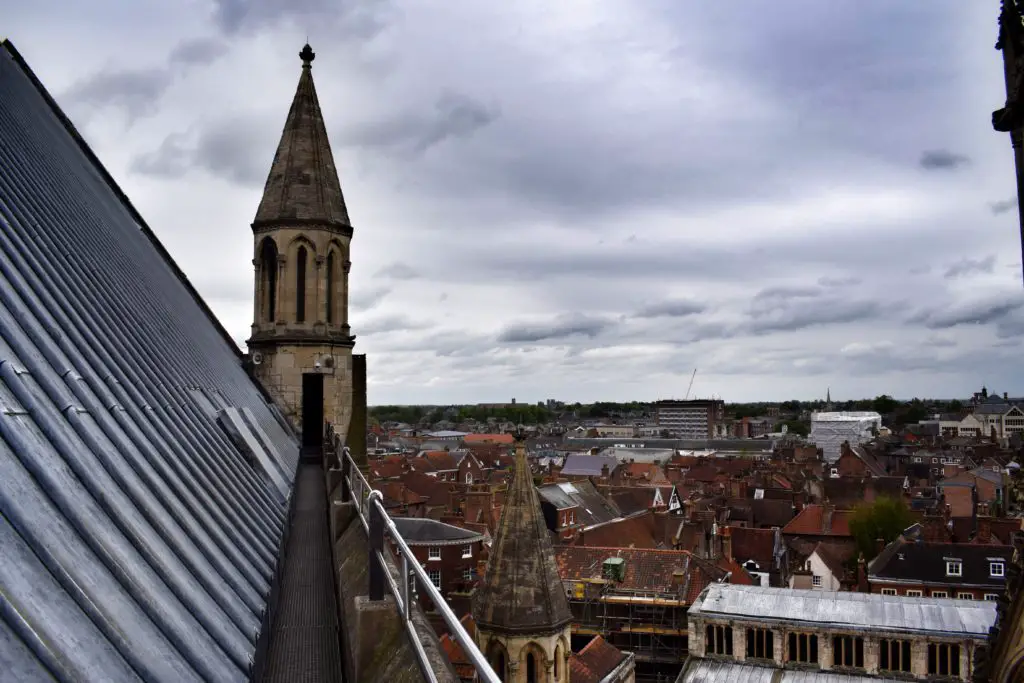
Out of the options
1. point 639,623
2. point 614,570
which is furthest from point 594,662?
point 614,570

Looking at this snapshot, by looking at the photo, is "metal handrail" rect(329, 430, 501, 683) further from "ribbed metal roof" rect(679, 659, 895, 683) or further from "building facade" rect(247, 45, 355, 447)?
"ribbed metal roof" rect(679, 659, 895, 683)

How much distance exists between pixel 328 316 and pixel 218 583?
14.6m

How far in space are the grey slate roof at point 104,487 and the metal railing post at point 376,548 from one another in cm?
59

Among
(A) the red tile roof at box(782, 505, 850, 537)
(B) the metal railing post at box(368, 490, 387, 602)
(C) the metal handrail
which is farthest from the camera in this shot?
(A) the red tile roof at box(782, 505, 850, 537)

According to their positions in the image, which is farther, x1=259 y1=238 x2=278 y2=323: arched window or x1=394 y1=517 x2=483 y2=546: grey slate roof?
x1=394 y1=517 x2=483 y2=546: grey slate roof

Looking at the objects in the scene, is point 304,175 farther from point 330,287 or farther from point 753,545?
point 753,545

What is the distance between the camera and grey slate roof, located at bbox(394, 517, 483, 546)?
39812 mm

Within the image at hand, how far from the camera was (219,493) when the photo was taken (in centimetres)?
502

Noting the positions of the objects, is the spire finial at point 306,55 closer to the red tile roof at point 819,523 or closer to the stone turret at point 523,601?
the stone turret at point 523,601

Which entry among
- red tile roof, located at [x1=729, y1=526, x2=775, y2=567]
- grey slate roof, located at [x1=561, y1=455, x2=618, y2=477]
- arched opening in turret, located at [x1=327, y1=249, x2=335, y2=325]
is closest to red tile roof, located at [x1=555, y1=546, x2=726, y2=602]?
red tile roof, located at [x1=729, y1=526, x2=775, y2=567]

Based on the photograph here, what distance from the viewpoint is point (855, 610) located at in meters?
26.1

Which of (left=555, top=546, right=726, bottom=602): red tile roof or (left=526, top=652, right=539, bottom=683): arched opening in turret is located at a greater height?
(left=526, top=652, right=539, bottom=683): arched opening in turret

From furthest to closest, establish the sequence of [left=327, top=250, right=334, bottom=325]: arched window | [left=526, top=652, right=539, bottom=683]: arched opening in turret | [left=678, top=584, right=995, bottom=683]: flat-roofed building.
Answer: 1. [left=678, top=584, right=995, bottom=683]: flat-roofed building
2. [left=327, top=250, right=334, bottom=325]: arched window
3. [left=526, top=652, right=539, bottom=683]: arched opening in turret

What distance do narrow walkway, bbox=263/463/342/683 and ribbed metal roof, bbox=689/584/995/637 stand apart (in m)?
20.7
